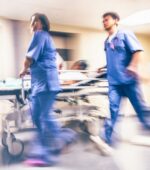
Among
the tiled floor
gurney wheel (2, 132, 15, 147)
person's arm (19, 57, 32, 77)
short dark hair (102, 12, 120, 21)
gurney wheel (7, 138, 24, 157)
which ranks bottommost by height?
the tiled floor

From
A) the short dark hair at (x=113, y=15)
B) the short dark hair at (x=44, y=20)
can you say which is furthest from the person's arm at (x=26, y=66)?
the short dark hair at (x=113, y=15)

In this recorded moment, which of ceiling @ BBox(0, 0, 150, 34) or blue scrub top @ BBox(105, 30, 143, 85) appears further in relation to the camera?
blue scrub top @ BBox(105, 30, 143, 85)

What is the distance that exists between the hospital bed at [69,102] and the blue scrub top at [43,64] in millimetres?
34

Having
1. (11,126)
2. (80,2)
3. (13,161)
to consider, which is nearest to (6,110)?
(11,126)

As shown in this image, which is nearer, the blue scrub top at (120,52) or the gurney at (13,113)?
the gurney at (13,113)

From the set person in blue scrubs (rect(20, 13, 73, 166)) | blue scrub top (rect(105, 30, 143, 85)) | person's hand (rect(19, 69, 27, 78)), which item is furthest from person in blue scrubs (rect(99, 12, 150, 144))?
person's hand (rect(19, 69, 27, 78))

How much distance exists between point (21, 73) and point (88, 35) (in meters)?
0.29

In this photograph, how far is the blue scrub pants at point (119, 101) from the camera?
1.05 m

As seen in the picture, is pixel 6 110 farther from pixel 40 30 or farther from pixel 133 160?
pixel 133 160

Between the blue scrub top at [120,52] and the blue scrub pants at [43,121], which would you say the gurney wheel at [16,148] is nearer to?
the blue scrub pants at [43,121]

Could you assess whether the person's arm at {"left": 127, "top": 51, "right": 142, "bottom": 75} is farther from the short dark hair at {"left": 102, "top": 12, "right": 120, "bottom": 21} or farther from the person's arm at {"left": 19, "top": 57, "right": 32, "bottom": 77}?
the person's arm at {"left": 19, "top": 57, "right": 32, "bottom": 77}

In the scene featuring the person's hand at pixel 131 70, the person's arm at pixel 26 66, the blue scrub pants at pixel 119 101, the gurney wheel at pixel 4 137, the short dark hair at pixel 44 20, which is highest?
the short dark hair at pixel 44 20

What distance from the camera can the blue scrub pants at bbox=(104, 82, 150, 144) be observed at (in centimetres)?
105

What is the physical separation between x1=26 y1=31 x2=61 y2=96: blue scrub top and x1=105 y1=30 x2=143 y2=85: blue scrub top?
8.5 inches
